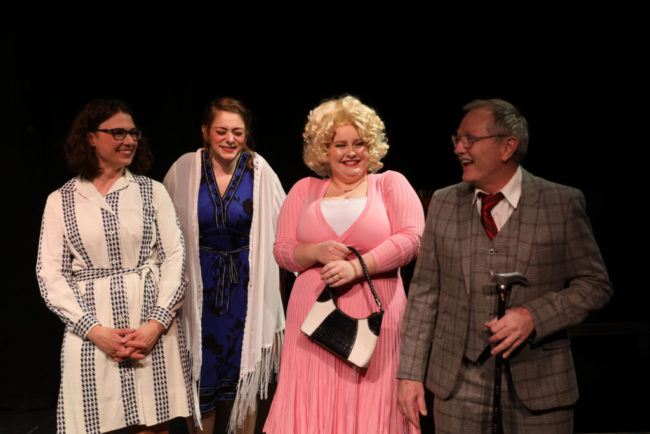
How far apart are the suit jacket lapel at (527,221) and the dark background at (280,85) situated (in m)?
2.24

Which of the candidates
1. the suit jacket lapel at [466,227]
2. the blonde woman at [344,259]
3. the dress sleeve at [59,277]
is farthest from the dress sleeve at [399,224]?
the dress sleeve at [59,277]

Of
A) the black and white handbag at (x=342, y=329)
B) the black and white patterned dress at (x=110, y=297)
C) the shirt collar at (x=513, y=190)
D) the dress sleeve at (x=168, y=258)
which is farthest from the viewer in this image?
the dress sleeve at (x=168, y=258)

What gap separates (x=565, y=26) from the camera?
154 inches

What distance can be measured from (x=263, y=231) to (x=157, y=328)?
0.84 meters

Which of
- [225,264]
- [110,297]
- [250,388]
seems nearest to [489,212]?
[110,297]

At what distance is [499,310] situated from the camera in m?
1.80

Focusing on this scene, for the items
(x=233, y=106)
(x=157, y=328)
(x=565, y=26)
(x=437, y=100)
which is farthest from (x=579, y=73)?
(x=157, y=328)

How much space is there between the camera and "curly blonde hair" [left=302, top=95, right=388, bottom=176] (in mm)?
2521

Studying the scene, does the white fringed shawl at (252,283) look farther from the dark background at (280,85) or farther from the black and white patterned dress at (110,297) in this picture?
the dark background at (280,85)

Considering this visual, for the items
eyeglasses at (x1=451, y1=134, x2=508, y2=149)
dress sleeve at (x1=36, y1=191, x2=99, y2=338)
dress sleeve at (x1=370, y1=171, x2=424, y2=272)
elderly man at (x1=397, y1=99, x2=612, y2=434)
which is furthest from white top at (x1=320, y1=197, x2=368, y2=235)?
dress sleeve at (x1=36, y1=191, x2=99, y2=338)

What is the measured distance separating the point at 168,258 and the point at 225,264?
534 mm

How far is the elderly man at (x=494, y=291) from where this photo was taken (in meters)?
1.79

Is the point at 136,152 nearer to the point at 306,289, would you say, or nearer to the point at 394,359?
the point at 306,289

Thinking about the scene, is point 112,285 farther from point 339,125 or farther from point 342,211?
point 339,125
